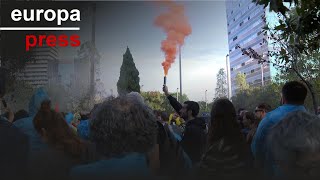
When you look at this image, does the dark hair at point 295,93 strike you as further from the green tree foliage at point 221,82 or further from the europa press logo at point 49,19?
the green tree foliage at point 221,82

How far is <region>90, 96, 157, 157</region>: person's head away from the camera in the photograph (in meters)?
2.41

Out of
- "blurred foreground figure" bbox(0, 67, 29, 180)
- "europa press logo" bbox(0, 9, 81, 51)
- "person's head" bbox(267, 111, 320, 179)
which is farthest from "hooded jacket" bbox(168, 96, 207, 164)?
"europa press logo" bbox(0, 9, 81, 51)

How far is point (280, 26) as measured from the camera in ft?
13.9

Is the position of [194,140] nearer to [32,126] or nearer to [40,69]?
[32,126]

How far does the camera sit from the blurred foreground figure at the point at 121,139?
92.2 inches

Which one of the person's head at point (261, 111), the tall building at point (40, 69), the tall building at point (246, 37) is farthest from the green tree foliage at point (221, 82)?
the person's head at point (261, 111)

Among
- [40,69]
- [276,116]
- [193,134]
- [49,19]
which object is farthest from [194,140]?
[40,69]

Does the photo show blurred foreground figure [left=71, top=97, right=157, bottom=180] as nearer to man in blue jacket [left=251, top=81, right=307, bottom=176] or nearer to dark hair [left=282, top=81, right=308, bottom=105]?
man in blue jacket [left=251, top=81, right=307, bottom=176]

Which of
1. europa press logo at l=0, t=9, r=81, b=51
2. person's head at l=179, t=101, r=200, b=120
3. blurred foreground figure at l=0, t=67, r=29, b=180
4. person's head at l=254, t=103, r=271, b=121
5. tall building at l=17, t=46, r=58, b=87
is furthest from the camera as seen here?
tall building at l=17, t=46, r=58, b=87

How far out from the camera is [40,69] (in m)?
28.6

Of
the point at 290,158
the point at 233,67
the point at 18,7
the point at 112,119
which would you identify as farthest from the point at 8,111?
the point at 233,67

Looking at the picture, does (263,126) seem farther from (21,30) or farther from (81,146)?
(21,30)

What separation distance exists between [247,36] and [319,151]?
379 ft

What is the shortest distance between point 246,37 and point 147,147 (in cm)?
11743
